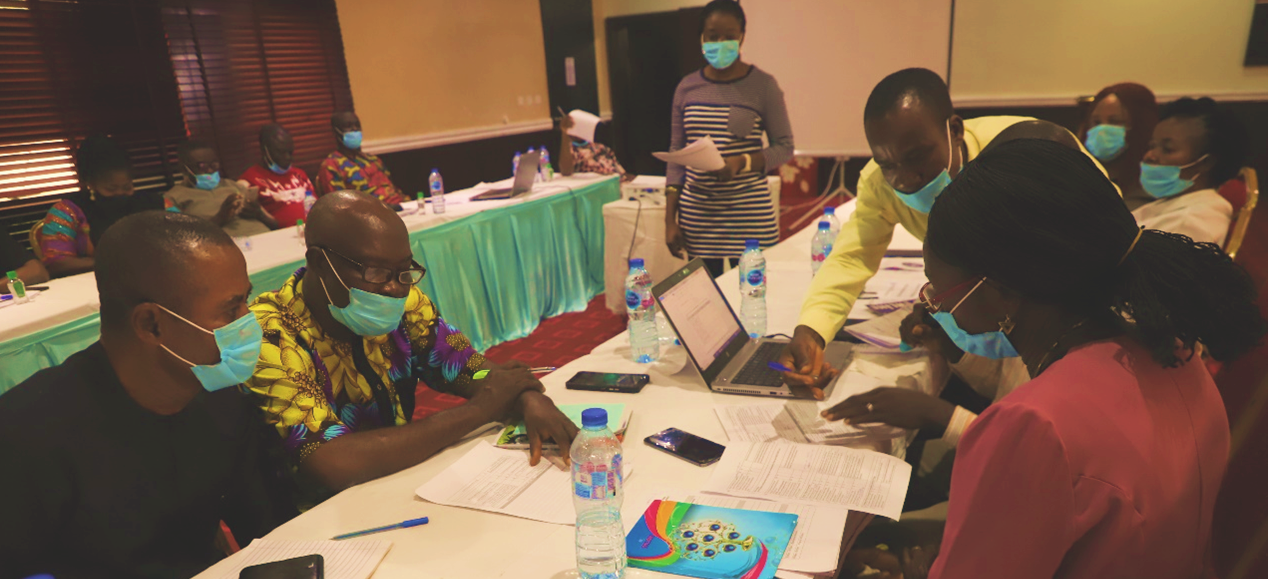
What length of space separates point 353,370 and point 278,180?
3.40 meters

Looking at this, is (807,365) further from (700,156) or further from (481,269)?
(481,269)

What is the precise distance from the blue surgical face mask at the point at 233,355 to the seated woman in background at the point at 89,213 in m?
2.68

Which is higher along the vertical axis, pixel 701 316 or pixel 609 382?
pixel 701 316

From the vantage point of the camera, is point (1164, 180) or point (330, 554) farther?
point (1164, 180)

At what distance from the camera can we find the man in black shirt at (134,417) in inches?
47.3

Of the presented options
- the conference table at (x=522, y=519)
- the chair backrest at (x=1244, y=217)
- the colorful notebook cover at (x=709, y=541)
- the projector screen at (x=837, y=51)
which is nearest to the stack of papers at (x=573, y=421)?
the conference table at (x=522, y=519)

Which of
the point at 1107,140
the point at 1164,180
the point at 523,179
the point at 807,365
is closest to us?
the point at 807,365

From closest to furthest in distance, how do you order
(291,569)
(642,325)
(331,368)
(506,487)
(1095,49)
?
(291,569) → (506,487) → (331,368) → (642,325) → (1095,49)

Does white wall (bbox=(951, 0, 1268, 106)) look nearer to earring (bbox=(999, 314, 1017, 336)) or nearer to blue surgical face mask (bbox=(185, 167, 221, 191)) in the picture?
blue surgical face mask (bbox=(185, 167, 221, 191))

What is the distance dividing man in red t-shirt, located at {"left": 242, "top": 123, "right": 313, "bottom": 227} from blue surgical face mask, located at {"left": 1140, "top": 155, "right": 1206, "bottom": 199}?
4.32 meters

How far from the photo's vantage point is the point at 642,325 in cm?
204

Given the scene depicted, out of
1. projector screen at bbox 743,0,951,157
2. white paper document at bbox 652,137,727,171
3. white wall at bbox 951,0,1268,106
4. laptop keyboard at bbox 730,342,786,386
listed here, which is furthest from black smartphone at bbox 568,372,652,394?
white wall at bbox 951,0,1268,106

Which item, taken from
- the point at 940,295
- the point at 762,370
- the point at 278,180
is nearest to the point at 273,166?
the point at 278,180

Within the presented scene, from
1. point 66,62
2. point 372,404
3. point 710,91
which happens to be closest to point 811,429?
point 372,404
